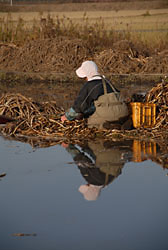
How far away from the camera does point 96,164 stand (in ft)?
28.8

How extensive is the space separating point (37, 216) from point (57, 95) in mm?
10857

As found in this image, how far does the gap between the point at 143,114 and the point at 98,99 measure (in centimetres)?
101

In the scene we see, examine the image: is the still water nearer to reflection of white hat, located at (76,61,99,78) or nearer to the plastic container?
the plastic container

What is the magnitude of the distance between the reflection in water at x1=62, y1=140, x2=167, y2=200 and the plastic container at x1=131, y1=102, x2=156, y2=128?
2.16ft

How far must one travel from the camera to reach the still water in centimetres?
584

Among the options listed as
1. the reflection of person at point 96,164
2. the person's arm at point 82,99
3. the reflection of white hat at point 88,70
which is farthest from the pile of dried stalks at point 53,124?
the reflection of white hat at point 88,70

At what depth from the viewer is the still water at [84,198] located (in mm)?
5840

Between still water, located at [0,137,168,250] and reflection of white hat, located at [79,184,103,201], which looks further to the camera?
reflection of white hat, located at [79,184,103,201]

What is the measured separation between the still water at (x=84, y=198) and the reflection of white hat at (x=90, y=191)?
0.01 m

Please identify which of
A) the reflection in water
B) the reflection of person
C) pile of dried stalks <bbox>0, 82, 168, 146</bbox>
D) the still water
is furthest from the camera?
pile of dried stalks <bbox>0, 82, 168, 146</bbox>

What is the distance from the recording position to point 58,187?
25.3 ft

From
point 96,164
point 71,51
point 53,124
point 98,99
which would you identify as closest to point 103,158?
point 96,164

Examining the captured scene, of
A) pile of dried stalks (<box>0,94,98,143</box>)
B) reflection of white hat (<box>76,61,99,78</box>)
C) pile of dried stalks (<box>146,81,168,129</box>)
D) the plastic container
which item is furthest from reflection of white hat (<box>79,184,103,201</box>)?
pile of dried stalks (<box>146,81,168,129</box>)

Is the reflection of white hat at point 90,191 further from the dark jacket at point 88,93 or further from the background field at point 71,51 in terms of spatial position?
the background field at point 71,51
